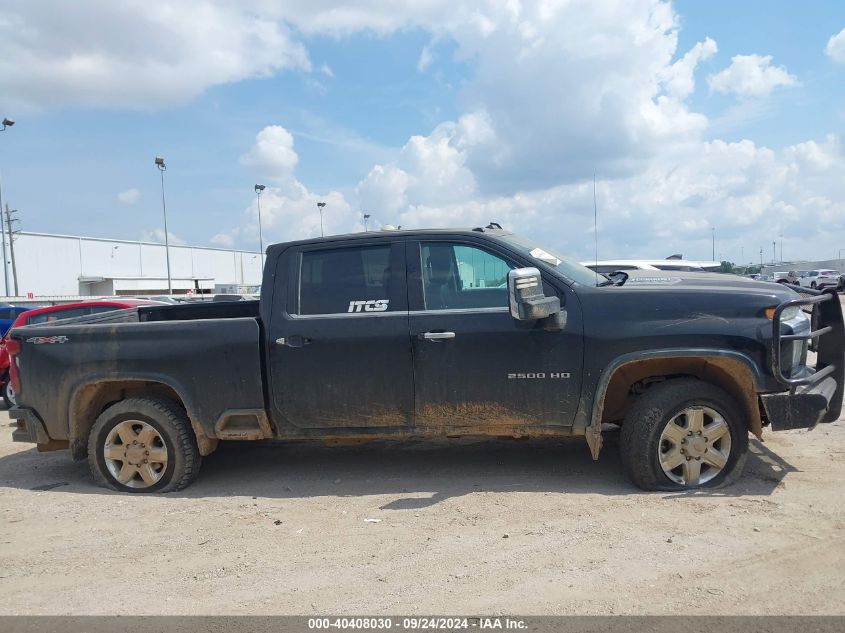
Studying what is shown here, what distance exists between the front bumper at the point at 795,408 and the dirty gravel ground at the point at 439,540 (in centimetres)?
50

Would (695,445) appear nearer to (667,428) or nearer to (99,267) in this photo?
(667,428)

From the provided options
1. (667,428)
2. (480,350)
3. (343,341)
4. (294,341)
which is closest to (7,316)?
(294,341)

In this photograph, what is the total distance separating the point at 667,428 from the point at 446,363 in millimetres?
1598

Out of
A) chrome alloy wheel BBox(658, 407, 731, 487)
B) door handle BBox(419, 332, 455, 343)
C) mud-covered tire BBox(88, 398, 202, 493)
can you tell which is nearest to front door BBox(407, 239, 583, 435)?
door handle BBox(419, 332, 455, 343)

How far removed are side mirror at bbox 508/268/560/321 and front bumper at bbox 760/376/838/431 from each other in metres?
1.65

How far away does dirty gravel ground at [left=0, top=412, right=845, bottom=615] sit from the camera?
3422 mm

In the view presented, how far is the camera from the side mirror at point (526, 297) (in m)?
4.36

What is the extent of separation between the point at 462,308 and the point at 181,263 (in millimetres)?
82209

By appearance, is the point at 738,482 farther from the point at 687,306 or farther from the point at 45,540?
the point at 45,540

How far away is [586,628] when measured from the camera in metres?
3.08

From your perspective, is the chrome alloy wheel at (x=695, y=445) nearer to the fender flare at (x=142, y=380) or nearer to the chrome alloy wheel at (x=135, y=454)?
the fender flare at (x=142, y=380)

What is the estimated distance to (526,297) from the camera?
14.5 ft

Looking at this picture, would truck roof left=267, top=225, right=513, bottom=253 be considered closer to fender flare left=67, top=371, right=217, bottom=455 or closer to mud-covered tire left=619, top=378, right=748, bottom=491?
fender flare left=67, top=371, right=217, bottom=455

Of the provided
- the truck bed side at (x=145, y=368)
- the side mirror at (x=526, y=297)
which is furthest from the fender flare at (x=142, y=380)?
the side mirror at (x=526, y=297)
